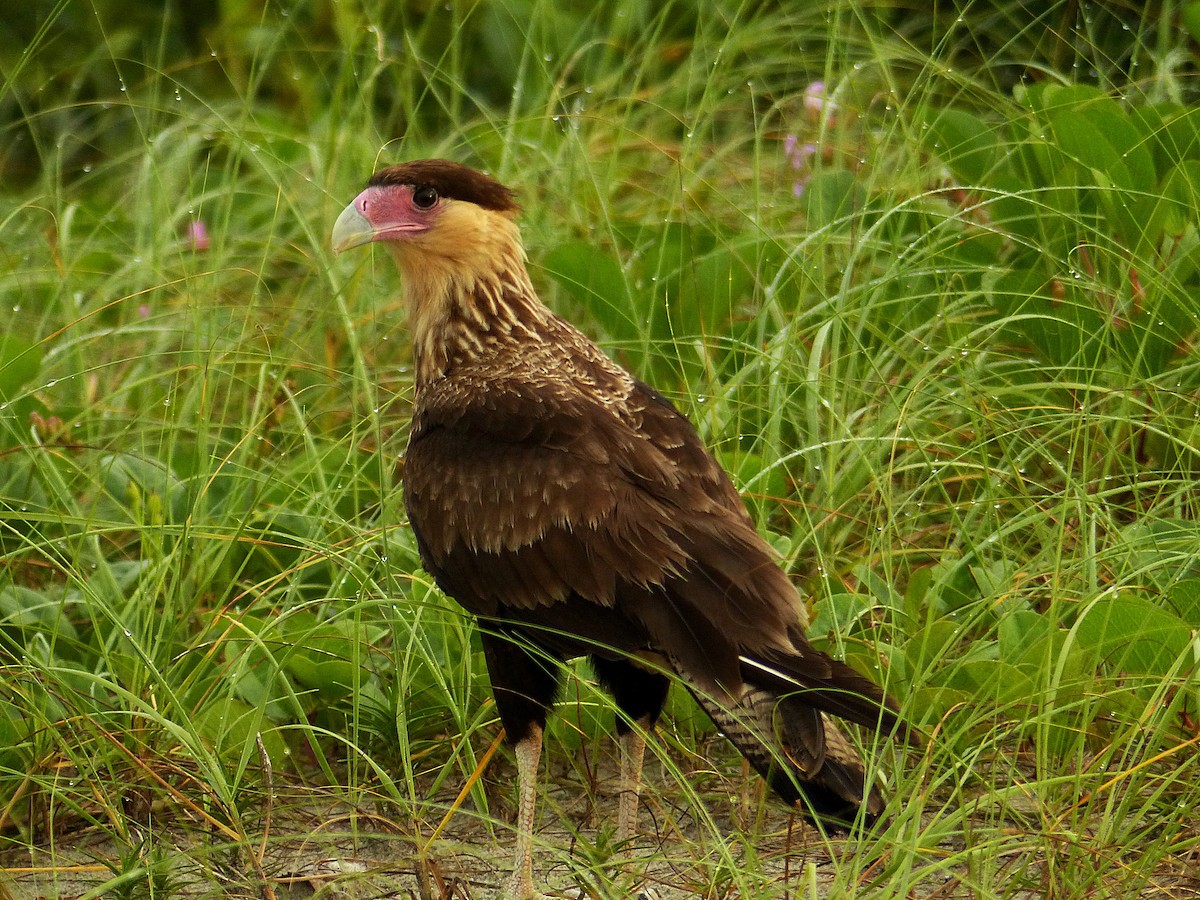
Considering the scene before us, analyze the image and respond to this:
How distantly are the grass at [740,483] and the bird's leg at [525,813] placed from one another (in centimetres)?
11

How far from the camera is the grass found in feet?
10.1

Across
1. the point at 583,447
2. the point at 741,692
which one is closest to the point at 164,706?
the point at 583,447

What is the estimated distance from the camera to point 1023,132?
4480 mm

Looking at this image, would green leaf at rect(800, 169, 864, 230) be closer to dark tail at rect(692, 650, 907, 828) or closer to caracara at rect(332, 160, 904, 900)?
caracara at rect(332, 160, 904, 900)

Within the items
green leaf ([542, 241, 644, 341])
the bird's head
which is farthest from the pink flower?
the bird's head

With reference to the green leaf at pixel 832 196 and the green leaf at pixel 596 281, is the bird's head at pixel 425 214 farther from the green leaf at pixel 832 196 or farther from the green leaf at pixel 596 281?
the green leaf at pixel 832 196

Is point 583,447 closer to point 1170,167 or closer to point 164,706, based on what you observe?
point 164,706

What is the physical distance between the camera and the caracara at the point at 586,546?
2.94 meters

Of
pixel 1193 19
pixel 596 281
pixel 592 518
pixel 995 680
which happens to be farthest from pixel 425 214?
pixel 1193 19

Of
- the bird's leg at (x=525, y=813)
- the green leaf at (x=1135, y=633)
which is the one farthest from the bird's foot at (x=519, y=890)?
the green leaf at (x=1135, y=633)

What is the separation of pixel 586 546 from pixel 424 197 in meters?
1.04

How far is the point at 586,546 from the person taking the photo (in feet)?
10.1

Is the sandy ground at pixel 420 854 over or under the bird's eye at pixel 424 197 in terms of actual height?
under

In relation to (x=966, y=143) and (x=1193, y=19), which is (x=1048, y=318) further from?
(x=1193, y=19)
